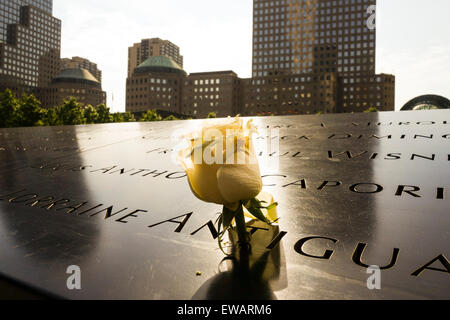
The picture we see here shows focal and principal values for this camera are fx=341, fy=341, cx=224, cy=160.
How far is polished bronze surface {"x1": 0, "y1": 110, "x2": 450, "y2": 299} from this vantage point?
1336 millimetres

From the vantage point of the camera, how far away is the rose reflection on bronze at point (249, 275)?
1274 mm

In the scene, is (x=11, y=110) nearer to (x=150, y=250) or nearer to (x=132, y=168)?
(x=132, y=168)

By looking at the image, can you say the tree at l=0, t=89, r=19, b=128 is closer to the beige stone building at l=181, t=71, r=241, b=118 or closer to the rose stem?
the rose stem

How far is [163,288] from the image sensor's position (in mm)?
1339

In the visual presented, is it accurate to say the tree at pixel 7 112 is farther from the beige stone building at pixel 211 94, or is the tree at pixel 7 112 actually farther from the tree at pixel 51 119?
the beige stone building at pixel 211 94

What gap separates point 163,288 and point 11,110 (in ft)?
113

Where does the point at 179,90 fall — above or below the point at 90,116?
above

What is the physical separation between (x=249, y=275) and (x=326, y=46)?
13947cm

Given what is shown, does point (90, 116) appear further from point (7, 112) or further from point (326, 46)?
point (326, 46)

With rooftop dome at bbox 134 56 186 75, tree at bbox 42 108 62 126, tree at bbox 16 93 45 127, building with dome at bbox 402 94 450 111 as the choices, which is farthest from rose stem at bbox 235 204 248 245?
rooftop dome at bbox 134 56 186 75

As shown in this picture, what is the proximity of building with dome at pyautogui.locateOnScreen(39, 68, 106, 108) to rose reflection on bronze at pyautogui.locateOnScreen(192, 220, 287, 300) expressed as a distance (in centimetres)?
14362

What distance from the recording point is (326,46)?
128m

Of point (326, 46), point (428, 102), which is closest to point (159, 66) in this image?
point (326, 46)
